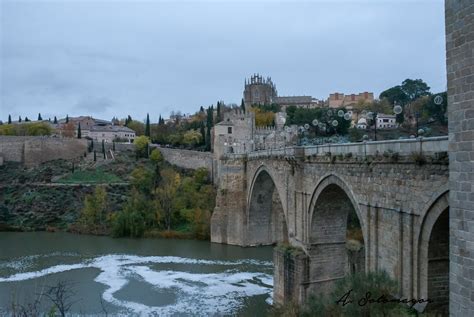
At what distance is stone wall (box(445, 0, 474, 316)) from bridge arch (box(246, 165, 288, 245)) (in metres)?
22.8

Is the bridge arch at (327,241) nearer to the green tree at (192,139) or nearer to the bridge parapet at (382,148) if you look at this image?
the bridge parapet at (382,148)

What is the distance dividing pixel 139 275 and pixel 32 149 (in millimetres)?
32760

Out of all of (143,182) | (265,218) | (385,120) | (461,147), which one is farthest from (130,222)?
(385,120)

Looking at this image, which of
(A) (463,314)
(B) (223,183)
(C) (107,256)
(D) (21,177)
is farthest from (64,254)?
(A) (463,314)

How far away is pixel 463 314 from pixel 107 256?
23.1 metres

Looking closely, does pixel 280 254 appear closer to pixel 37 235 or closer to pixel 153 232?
pixel 153 232

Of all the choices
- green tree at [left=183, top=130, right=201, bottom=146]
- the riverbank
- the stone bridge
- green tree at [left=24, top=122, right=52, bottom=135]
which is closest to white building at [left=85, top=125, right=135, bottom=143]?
green tree at [left=24, top=122, right=52, bottom=135]

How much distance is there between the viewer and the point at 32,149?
48.6 m

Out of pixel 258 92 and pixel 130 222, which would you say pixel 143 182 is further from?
pixel 258 92

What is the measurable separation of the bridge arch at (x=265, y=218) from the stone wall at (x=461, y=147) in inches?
896

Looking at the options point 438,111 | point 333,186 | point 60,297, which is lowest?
point 60,297

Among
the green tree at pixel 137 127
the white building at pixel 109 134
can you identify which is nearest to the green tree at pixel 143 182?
the white building at pixel 109 134

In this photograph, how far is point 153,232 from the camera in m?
32.2

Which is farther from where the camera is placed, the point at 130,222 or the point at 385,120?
the point at 385,120
